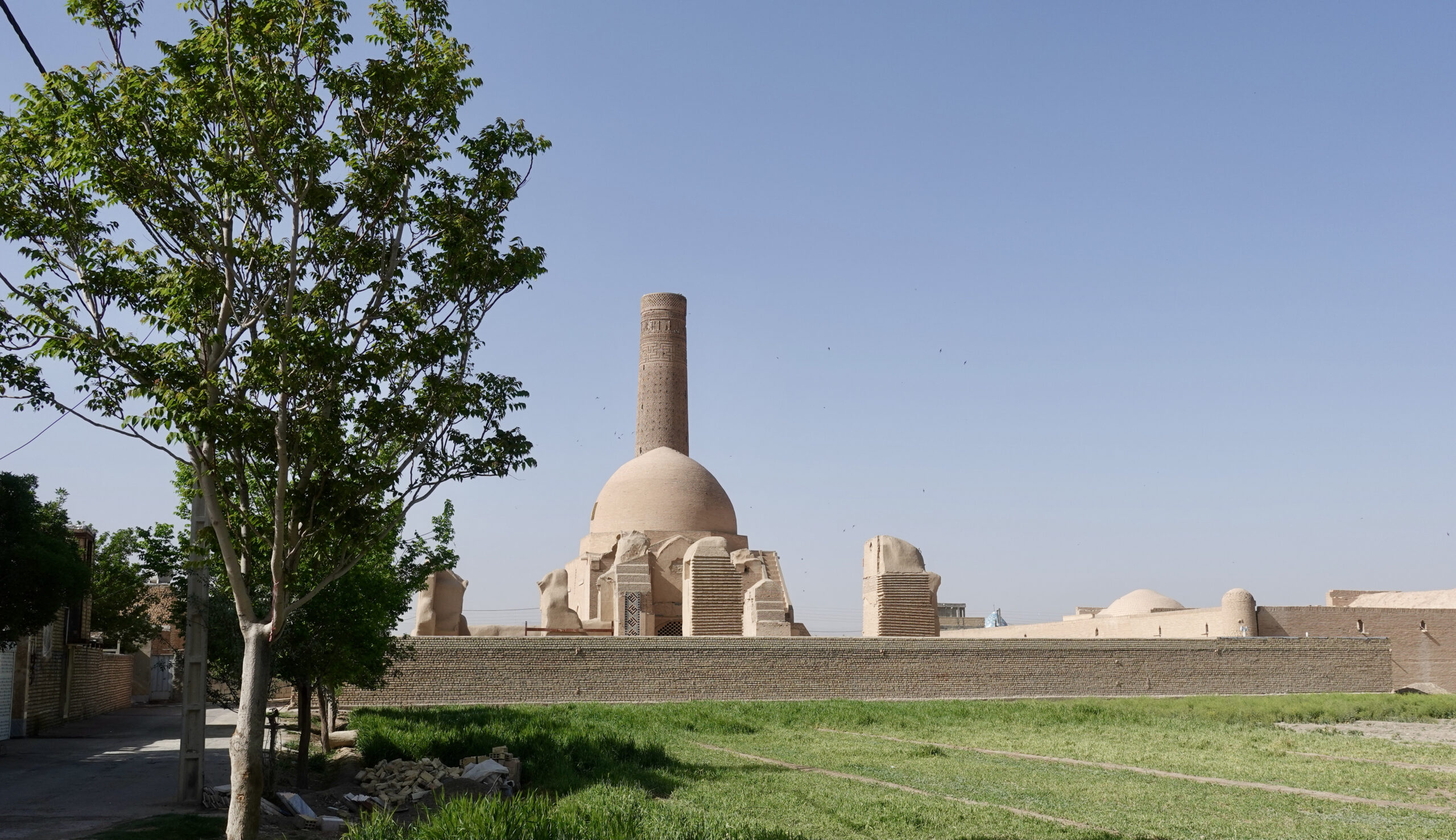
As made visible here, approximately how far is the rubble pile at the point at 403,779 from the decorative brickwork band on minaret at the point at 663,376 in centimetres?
1757

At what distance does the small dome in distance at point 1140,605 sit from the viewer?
31.0 m

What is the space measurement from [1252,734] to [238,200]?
561 inches

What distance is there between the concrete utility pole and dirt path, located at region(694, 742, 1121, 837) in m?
5.55

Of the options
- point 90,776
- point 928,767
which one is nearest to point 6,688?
point 90,776

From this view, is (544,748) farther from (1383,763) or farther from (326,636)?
(1383,763)

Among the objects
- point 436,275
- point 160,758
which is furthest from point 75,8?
point 160,758

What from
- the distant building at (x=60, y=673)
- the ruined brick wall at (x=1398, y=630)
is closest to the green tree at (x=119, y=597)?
the distant building at (x=60, y=673)

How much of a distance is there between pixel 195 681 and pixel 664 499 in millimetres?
17446

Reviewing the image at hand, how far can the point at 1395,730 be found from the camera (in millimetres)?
17062

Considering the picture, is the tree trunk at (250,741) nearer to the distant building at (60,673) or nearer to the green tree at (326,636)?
the green tree at (326,636)

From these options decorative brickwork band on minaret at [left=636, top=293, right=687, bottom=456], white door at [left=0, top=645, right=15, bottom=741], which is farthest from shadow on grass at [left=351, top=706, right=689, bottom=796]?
decorative brickwork band on minaret at [left=636, top=293, right=687, bottom=456]

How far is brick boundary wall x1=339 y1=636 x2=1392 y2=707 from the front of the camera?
57.7 ft

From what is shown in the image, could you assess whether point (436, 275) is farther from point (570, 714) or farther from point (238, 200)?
point (570, 714)

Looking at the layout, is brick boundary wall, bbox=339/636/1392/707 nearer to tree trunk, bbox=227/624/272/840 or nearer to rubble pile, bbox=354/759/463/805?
rubble pile, bbox=354/759/463/805
